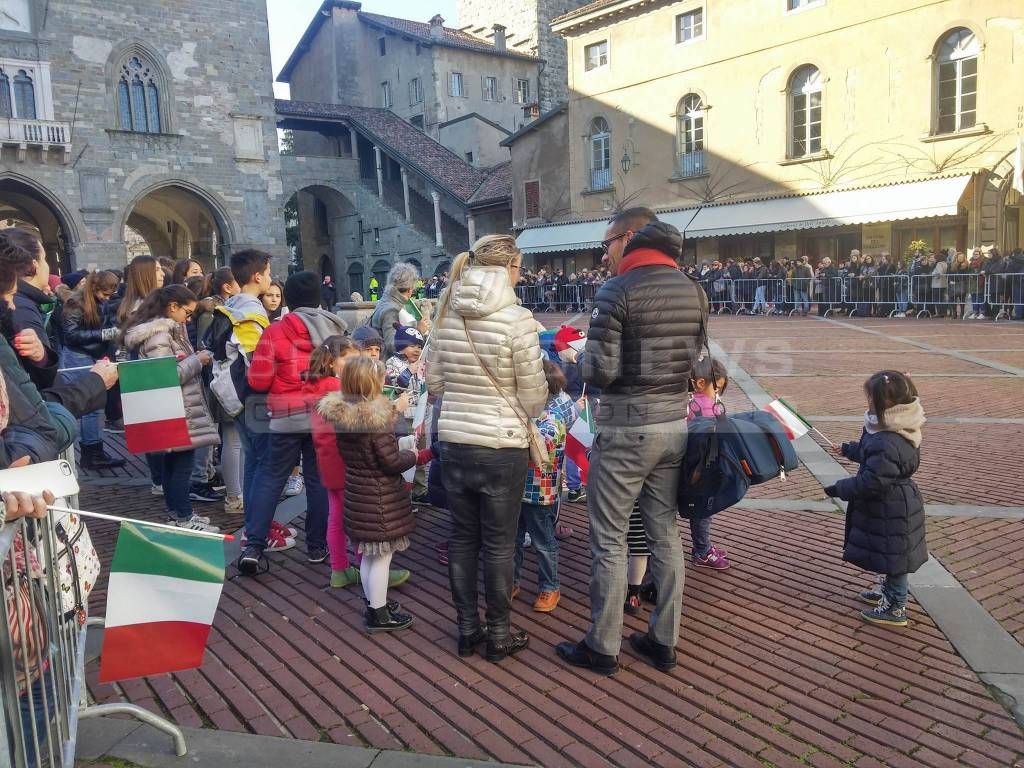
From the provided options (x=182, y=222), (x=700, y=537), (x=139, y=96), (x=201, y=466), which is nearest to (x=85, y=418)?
(x=201, y=466)

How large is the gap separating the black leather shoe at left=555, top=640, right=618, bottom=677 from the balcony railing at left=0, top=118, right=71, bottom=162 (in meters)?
29.9

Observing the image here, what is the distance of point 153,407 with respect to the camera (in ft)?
16.7

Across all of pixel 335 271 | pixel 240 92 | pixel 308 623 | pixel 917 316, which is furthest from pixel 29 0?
pixel 308 623

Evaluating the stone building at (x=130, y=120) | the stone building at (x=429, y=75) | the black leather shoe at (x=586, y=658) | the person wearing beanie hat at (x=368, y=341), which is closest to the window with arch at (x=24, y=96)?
the stone building at (x=130, y=120)

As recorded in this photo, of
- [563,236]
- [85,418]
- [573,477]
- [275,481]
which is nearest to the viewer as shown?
[275,481]

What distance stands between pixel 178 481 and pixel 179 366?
0.77 metres

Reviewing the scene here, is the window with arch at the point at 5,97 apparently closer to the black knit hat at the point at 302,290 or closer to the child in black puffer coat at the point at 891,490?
the black knit hat at the point at 302,290

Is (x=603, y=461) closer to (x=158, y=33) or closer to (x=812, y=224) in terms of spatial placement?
(x=812, y=224)

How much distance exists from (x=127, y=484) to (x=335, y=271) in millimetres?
35847

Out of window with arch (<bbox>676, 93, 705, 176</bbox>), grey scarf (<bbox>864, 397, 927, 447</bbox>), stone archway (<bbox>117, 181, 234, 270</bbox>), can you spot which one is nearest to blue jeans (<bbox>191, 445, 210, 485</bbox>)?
grey scarf (<bbox>864, 397, 927, 447</bbox>)

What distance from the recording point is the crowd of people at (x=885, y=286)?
18.1 m

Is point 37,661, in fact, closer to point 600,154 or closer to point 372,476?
point 372,476

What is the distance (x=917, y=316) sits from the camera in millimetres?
19516

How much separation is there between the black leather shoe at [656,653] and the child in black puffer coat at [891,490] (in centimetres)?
107
